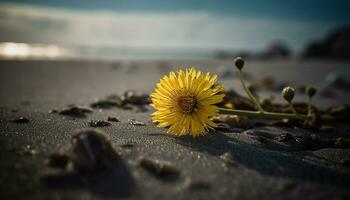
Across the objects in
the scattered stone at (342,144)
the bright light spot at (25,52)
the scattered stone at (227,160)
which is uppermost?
the bright light spot at (25,52)

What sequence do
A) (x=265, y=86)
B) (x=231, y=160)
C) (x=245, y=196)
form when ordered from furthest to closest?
(x=265, y=86) < (x=231, y=160) < (x=245, y=196)

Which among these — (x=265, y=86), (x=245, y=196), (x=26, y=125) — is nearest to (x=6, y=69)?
(x=265, y=86)

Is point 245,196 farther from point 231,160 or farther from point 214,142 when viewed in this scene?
point 214,142

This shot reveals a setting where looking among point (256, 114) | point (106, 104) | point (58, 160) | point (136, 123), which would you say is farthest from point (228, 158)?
point (106, 104)

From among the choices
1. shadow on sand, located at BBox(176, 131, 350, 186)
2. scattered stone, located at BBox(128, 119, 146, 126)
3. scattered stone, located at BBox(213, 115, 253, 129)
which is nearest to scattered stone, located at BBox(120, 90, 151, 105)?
scattered stone, located at BBox(128, 119, 146, 126)

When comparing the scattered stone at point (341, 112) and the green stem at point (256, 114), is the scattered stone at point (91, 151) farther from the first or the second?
the scattered stone at point (341, 112)

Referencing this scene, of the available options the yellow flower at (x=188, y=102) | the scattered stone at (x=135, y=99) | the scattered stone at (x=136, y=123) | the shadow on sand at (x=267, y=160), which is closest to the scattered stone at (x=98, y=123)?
the scattered stone at (x=136, y=123)
